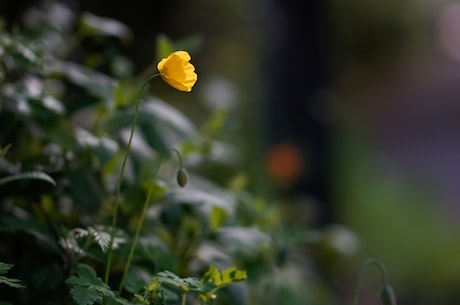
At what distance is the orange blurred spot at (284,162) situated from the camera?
150 inches

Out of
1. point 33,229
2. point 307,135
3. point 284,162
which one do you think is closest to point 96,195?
point 33,229

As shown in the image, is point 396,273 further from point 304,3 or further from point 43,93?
point 43,93

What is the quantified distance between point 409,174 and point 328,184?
13.2 feet

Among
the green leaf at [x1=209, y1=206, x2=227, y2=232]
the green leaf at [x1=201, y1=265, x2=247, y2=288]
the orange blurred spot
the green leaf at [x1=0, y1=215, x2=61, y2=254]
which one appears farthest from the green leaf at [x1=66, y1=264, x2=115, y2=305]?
the orange blurred spot

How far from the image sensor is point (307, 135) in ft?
13.8

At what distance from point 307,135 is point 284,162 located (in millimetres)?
347

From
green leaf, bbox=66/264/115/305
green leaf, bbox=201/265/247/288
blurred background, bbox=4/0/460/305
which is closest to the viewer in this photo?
green leaf, bbox=66/264/115/305

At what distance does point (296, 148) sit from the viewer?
418 cm

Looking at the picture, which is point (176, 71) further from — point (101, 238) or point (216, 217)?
point (216, 217)

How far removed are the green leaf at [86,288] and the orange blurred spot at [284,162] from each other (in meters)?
2.65

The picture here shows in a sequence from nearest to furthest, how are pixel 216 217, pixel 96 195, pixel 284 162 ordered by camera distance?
pixel 96 195 < pixel 216 217 < pixel 284 162

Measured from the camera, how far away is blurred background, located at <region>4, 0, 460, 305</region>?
3631 mm

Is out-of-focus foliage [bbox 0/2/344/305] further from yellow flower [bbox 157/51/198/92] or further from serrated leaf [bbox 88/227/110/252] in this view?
yellow flower [bbox 157/51/198/92]

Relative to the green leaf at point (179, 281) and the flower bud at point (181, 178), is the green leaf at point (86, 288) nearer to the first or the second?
the green leaf at point (179, 281)
